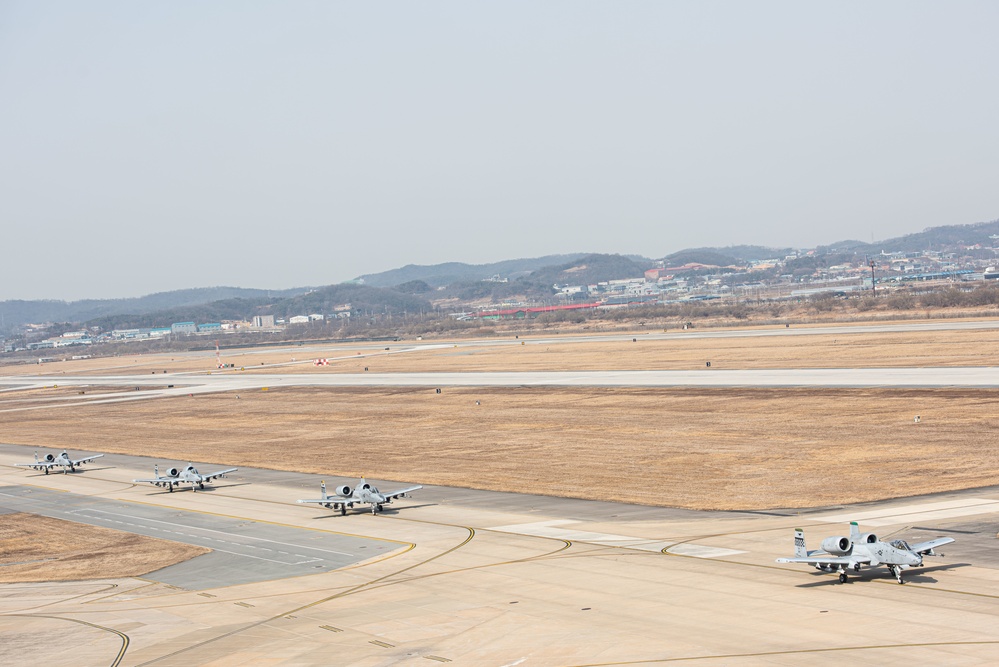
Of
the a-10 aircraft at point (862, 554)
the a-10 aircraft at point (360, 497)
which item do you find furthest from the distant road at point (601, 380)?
the a-10 aircraft at point (862, 554)

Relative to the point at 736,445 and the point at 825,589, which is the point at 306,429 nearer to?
the point at 736,445

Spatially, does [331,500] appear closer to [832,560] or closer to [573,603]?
[573,603]

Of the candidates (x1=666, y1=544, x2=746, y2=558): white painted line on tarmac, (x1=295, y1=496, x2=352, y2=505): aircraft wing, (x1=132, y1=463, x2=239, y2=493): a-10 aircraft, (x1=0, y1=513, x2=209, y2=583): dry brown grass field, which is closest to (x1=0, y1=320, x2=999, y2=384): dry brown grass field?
(x1=666, y1=544, x2=746, y2=558): white painted line on tarmac

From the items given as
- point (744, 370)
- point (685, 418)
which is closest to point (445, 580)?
point (685, 418)

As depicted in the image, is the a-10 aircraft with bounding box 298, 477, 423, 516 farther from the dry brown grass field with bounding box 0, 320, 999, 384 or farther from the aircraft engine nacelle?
the dry brown grass field with bounding box 0, 320, 999, 384

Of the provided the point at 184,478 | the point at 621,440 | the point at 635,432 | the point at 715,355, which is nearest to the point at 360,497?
the point at 184,478
